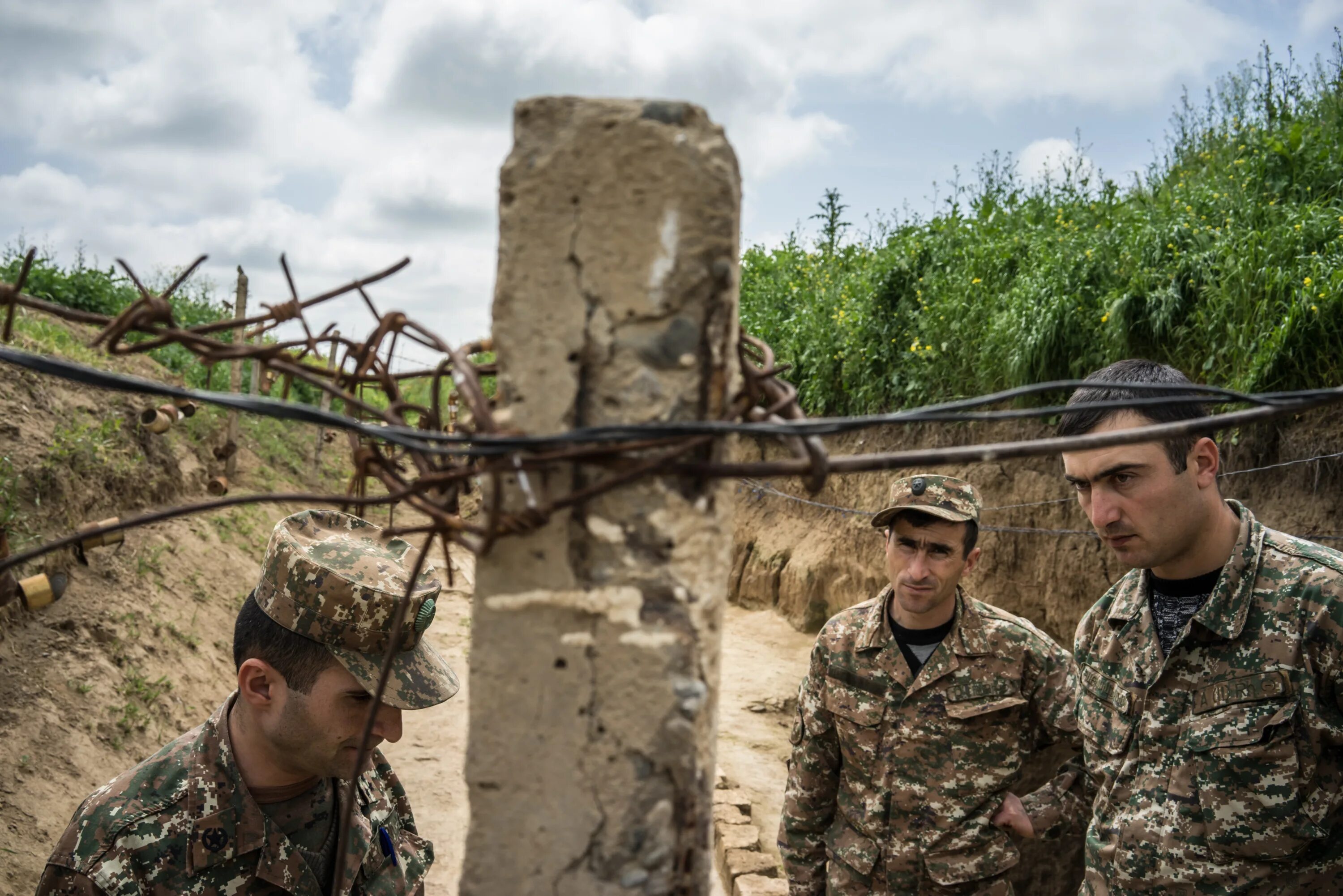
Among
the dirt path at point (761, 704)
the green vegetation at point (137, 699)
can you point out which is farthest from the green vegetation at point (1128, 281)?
the green vegetation at point (137, 699)

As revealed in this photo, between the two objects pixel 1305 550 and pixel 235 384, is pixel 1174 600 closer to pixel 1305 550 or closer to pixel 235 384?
pixel 1305 550

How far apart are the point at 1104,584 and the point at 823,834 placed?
3.80 m

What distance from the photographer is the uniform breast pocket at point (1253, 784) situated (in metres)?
2.42

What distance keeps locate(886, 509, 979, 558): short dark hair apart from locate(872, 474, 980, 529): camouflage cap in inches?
0.8

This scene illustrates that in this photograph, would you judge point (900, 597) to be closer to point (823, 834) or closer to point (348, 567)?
point (823, 834)

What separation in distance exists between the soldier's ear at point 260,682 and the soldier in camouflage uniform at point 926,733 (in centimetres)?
201

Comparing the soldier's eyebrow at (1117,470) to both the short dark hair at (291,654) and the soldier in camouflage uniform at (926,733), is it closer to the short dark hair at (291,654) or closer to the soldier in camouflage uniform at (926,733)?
the soldier in camouflage uniform at (926,733)

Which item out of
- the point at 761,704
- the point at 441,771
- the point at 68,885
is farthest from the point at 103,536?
the point at 761,704

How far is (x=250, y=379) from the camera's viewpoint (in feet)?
45.2

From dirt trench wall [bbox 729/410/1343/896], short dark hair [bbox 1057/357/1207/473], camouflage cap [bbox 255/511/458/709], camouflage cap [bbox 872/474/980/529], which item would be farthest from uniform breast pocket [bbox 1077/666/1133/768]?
camouflage cap [bbox 255/511/458/709]

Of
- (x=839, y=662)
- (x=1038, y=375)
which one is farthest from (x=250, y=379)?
(x=839, y=662)

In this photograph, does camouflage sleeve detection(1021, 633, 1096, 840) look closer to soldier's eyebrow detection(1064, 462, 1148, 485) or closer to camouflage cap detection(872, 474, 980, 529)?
camouflage cap detection(872, 474, 980, 529)

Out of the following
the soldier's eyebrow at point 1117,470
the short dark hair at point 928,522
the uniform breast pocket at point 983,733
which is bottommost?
the uniform breast pocket at point 983,733

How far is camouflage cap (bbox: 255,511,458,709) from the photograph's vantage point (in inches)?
84.8
